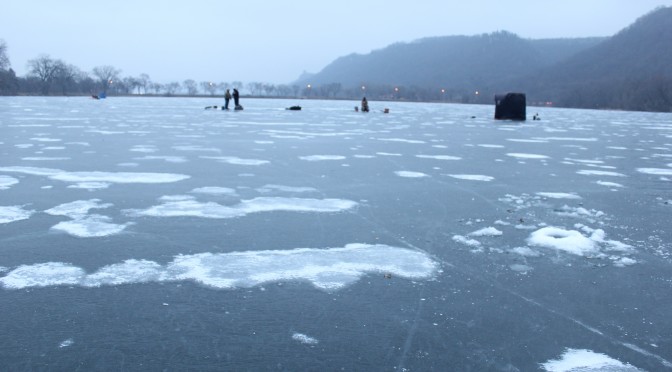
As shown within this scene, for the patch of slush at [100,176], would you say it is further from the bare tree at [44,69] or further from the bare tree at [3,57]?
the bare tree at [44,69]

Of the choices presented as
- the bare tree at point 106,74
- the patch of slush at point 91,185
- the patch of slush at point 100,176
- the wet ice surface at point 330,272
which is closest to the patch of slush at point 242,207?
the wet ice surface at point 330,272

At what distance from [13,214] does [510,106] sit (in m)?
30.7

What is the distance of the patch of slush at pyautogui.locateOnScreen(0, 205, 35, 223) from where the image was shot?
566 cm

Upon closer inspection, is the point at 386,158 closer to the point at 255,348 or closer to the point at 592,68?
the point at 255,348

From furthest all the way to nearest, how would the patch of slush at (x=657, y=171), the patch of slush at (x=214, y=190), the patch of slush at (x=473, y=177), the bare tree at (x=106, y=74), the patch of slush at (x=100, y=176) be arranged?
the bare tree at (x=106, y=74)
the patch of slush at (x=657, y=171)
the patch of slush at (x=473, y=177)
the patch of slush at (x=100, y=176)
the patch of slush at (x=214, y=190)

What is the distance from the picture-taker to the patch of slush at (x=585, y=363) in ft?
9.58

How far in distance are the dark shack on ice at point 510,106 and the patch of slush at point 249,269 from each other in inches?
1165

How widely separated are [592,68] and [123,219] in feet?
653

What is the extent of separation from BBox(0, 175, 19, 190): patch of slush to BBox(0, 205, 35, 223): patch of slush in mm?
1525

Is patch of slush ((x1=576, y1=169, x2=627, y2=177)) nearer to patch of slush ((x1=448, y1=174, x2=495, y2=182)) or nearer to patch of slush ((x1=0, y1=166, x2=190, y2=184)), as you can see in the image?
patch of slush ((x1=448, y1=174, x2=495, y2=182))

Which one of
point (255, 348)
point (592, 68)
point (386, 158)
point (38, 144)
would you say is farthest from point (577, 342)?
point (592, 68)

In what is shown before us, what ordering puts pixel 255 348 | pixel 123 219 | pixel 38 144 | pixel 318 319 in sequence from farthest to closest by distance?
pixel 38 144 → pixel 123 219 → pixel 318 319 → pixel 255 348

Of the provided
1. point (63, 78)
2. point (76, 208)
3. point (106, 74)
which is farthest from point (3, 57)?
point (76, 208)

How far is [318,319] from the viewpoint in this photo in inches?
135
